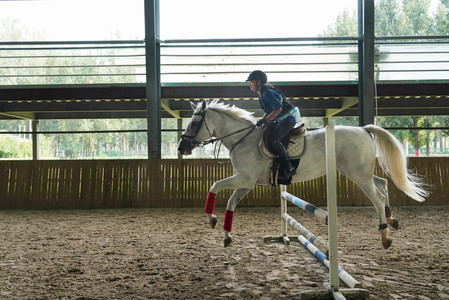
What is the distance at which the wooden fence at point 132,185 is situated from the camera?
10.4 m

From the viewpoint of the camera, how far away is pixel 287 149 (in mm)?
5090

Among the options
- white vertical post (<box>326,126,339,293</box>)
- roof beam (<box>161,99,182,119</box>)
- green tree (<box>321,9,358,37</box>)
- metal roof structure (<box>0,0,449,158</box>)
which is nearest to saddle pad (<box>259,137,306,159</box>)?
white vertical post (<box>326,126,339,293</box>)

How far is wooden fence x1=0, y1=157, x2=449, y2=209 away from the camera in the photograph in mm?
10414

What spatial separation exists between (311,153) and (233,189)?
5.86 m

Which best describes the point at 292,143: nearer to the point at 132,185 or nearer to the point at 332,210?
the point at 332,210

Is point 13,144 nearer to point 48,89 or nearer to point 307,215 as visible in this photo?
point 48,89

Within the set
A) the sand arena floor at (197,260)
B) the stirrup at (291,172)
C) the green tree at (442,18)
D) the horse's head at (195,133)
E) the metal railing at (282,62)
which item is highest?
the green tree at (442,18)

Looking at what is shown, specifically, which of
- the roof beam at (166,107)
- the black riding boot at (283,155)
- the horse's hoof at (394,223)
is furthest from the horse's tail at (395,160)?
the roof beam at (166,107)

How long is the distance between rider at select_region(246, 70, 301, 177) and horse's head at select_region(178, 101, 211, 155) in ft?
2.77

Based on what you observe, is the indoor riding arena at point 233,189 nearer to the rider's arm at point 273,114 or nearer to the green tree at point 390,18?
the rider's arm at point 273,114

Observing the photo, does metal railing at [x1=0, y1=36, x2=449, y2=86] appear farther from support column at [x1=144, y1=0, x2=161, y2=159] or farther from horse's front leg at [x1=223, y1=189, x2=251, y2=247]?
horse's front leg at [x1=223, y1=189, x2=251, y2=247]

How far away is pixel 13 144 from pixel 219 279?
70.5 ft

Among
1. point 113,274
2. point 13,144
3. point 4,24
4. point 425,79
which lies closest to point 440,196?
point 425,79

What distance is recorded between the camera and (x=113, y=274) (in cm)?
408
